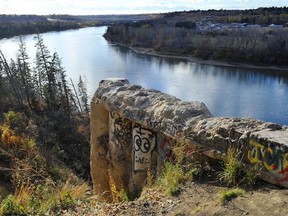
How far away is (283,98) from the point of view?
1443 inches

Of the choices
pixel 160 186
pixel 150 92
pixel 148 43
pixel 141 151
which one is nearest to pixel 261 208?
pixel 160 186

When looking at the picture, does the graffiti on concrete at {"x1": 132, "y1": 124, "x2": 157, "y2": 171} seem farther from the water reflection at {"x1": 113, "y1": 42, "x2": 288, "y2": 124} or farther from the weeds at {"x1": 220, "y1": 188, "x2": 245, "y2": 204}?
the water reflection at {"x1": 113, "y1": 42, "x2": 288, "y2": 124}

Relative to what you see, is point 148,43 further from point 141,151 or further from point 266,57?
point 141,151

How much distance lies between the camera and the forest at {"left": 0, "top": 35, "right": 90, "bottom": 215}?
577cm

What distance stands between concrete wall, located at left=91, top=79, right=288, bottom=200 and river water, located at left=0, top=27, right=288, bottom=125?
22711mm

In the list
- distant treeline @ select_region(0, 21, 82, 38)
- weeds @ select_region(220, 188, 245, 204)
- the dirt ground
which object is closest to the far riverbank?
distant treeline @ select_region(0, 21, 82, 38)

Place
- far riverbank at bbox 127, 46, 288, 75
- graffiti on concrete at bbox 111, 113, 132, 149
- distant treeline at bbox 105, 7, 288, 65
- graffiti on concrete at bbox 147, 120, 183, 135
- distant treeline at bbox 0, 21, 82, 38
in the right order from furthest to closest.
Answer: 1. distant treeline at bbox 0, 21, 82, 38
2. distant treeline at bbox 105, 7, 288, 65
3. far riverbank at bbox 127, 46, 288, 75
4. graffiti on concrete at bbox 111, 113, 132, 149
5. graffiti on concrete at bbox 147, 120, 183, 135

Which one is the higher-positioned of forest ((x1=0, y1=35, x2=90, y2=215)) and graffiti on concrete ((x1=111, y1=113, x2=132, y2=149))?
graffiti on concrete ((x1=111, y1=113, x2=132, y2=149))

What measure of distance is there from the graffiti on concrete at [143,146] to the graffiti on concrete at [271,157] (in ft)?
8.00

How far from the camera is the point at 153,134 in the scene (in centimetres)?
754

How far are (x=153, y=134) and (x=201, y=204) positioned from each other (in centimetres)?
263

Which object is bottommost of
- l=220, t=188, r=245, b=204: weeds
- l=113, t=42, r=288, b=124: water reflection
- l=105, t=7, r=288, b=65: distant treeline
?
l=113, t=42, r=288, b=124: water reflection

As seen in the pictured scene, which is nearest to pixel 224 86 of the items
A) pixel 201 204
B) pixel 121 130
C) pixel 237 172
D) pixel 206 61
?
pixel 206 61

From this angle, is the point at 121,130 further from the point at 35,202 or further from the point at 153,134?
the point at 35,202
